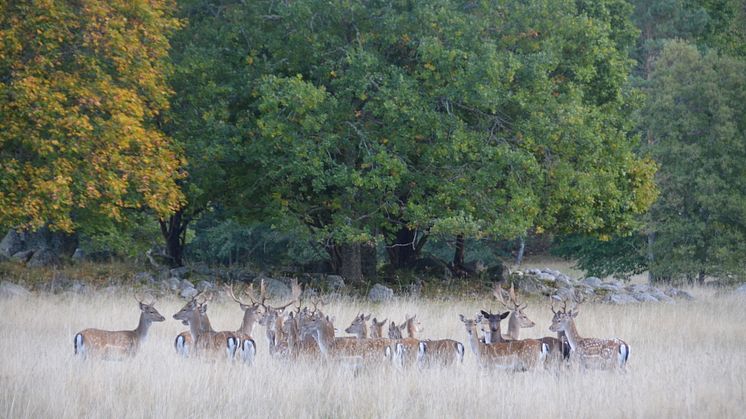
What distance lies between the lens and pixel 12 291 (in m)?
15.0

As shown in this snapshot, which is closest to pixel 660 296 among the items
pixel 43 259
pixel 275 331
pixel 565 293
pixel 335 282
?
pixel 565 293

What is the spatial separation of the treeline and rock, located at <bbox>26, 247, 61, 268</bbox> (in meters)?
1.17

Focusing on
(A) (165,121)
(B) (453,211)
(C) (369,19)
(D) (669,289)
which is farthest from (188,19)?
(D) (669,289)

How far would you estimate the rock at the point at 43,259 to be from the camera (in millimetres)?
19094

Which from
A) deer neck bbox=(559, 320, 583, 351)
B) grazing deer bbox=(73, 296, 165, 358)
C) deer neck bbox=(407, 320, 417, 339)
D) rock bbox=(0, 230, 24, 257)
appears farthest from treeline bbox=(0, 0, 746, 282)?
deer neck bbox=(559, 320, 583, 351)

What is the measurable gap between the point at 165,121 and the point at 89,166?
340 cm

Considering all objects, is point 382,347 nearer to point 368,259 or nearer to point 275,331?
point 275,331

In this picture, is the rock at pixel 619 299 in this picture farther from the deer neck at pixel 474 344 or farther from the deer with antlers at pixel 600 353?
the deer neck at pixel 474 344

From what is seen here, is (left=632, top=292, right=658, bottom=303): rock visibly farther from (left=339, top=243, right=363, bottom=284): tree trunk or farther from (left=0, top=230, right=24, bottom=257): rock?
(left=0, top=230, right=24, bottom=257): rock

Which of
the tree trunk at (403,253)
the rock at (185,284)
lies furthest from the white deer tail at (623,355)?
the tree trunk at (403,253)

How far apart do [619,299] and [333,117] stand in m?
6.38

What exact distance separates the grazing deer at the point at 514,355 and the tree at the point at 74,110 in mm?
6378

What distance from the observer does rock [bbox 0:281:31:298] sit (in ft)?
48.4

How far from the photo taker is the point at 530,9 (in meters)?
17.1
